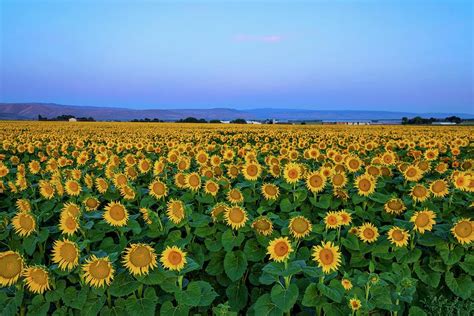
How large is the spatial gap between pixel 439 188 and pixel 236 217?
2.73 metres

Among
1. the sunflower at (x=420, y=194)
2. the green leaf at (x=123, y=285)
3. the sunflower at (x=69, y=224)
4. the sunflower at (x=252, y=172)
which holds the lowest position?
the green leaf at (x=123, y=285)

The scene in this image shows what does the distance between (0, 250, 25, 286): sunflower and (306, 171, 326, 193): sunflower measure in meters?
3.56

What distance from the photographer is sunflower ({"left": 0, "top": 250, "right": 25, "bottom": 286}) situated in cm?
Answer: 356

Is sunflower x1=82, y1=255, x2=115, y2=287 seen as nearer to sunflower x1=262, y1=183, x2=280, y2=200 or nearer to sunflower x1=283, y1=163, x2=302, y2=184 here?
sunflower x1=262, y1=183, x2=280, y2=200

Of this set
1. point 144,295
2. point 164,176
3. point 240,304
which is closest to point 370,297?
point 240,304

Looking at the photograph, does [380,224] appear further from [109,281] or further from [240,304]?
[109,281]

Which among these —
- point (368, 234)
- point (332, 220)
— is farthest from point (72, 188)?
point (368, 234)

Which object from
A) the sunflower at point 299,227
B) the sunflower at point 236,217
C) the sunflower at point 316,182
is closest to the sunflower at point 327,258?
the sunflower at point 299,227

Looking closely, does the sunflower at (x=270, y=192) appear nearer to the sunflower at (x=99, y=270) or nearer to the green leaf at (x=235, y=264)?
the green leaf at (x=235, y=264)

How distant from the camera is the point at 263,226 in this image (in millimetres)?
4465

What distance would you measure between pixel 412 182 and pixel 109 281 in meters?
4.64

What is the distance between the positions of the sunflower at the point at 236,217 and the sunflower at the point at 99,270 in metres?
1.39

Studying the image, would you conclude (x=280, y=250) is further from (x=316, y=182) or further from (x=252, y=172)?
(x=252, y=172)

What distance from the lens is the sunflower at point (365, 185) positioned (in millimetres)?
5457
